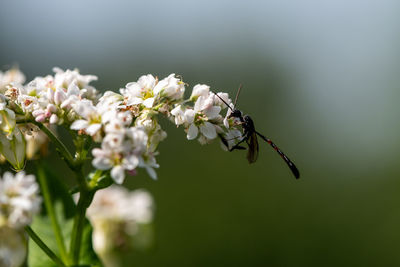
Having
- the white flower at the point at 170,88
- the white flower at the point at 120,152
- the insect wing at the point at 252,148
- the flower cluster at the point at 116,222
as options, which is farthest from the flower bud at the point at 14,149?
the flower cluster at the point at 116,222

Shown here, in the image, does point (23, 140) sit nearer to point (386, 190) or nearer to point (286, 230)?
point (286, 230)

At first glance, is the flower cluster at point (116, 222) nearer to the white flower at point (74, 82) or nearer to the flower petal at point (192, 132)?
the white flower at point (74, 82)

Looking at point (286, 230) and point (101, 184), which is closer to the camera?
point (101, 184)

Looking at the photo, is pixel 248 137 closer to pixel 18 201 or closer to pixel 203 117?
pixel 203 117

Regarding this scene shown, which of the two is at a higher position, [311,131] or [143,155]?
[143,155]

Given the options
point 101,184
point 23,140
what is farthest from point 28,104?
point 101,184

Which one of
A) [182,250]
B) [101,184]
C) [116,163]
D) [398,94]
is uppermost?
[116,163]

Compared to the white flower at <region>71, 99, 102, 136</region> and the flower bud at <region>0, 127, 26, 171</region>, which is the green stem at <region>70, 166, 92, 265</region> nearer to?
the white flower at <region>71, 99, 102, 136</region>

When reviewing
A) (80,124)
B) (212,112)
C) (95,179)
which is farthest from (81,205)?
(212,112)
